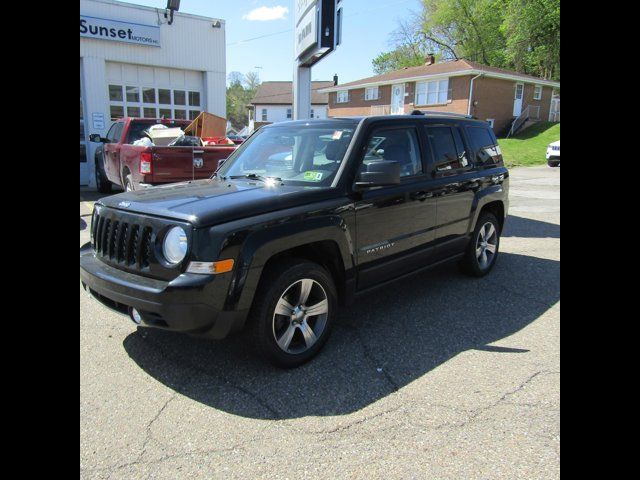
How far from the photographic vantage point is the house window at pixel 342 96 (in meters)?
44.7

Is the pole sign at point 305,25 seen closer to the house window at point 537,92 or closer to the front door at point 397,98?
the front door at point 397,98

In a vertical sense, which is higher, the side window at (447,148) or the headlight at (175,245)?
the side window at (447,148)

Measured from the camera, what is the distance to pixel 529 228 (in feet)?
29.3

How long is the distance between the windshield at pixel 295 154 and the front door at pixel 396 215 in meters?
0.29

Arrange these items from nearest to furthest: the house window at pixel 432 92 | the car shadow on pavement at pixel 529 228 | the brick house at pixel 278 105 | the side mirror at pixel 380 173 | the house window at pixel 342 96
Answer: the side mirror at pixel 380 173 < the car shadow on pavement at pixel 529 228 < the house window at pixel 432 92 < the house window at pixel 342 96 < the brick house at pixel 278 105

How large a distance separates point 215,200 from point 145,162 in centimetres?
509

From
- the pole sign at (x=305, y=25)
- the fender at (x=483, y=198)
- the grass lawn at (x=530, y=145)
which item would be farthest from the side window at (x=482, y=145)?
the grass lawn at (x=530, y=145)

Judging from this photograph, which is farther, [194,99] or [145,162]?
[194,99]

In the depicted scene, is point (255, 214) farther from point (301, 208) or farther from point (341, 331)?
point (341, 331)

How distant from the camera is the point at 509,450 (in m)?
2.64

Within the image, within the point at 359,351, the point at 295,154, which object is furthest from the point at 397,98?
the point at 359,351

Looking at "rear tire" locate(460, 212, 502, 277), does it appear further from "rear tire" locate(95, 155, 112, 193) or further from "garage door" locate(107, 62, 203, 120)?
"garage door" locate(107, 62, 203, 120)

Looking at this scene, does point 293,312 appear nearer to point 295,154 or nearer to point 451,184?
point 295,154
